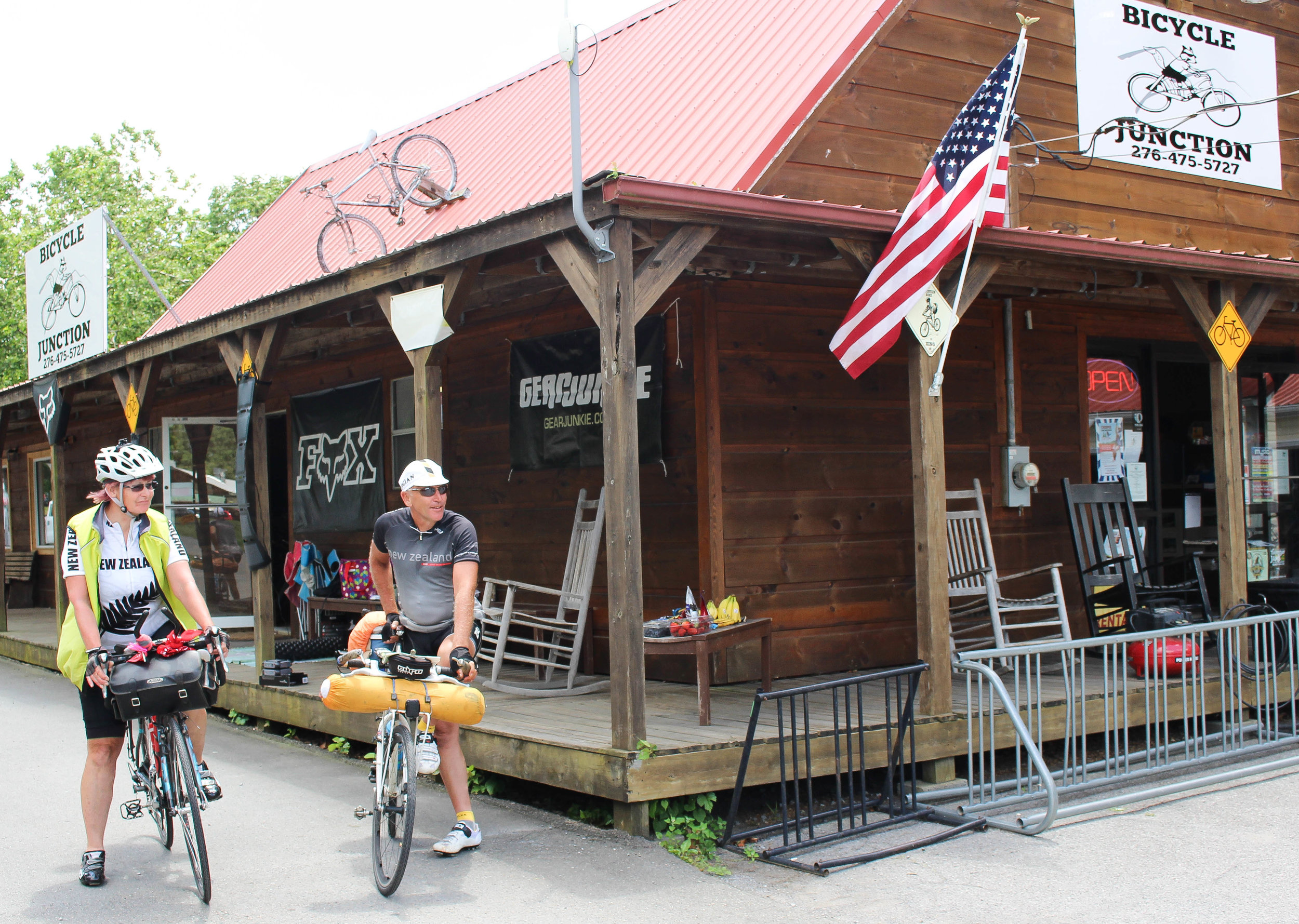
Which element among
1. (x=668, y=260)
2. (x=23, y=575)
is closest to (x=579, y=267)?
(x=668, y=260)

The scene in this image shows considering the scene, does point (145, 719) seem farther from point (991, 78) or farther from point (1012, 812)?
point (991, 78)

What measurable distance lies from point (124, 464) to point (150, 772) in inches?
48.4

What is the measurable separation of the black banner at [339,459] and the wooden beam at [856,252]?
5.60 metres

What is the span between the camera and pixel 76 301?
11.1 meters

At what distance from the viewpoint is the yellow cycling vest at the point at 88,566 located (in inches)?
182

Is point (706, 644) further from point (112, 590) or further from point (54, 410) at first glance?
point (54, 410)

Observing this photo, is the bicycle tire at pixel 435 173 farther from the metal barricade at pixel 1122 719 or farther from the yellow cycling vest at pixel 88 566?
the metal barricade at pixel 1122 719

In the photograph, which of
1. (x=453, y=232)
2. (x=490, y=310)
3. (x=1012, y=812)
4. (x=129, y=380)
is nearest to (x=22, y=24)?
(x=129, y=380)

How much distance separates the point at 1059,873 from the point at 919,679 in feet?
5.02

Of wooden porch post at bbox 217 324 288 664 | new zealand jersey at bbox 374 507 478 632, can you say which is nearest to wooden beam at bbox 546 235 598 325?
new zealand jersey at bbox 374 507 478 632

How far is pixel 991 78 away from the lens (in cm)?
600

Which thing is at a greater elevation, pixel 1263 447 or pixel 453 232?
pixel 453 232

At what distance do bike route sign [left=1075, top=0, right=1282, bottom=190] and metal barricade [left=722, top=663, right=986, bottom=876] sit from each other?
4.98 m

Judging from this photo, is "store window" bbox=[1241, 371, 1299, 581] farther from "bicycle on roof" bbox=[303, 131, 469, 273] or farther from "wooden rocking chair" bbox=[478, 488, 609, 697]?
"bicycle on roof" bbox=[303, 131, 469, 273]
